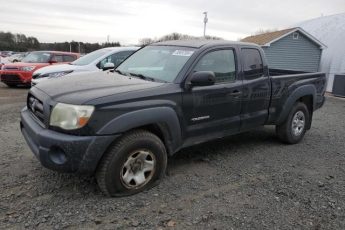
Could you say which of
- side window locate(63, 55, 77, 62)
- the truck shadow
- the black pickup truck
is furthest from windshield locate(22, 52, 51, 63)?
the truck shadow

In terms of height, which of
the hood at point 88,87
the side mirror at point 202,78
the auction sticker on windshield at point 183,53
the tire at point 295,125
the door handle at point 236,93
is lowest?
the tire at point 295,125

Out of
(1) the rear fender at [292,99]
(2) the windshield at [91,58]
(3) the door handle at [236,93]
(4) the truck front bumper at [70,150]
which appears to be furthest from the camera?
(2) the windshield at [91,58]

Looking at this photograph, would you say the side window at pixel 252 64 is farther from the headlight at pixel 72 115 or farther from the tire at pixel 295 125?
the headlight at pixel 72 115

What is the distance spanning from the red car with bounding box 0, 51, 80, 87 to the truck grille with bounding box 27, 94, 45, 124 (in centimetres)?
990

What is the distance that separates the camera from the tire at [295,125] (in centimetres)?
606

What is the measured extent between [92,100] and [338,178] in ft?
11.6

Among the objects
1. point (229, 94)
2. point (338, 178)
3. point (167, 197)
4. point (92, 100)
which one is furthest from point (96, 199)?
point (338, 178)

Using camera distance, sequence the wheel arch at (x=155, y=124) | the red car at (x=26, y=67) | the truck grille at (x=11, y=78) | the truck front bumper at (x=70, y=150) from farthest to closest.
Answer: the truck grille at (x=11, y=78) < the red car at (x=26, y=67) < the wheel arch at (x=155, y=124) < the truck front bumper at (x=70, y=150)

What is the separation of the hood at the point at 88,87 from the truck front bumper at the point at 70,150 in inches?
15.1

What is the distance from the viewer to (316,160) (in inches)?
216

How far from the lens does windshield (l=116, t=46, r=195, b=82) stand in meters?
4.46

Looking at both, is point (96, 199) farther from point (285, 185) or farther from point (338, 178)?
point (338, 178)

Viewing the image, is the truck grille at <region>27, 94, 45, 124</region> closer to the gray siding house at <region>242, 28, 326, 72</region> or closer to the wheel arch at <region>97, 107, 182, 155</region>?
the wheel arch at <region>97, 107, 182, 155</region>

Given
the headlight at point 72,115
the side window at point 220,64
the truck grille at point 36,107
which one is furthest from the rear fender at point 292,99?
the truck grille at point 36,107
